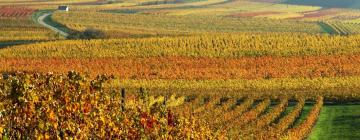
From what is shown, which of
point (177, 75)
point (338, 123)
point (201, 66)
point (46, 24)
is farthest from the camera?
point (46, 24)

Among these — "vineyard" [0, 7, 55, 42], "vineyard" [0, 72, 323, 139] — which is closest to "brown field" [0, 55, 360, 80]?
"vineyard" [0, 7, 55, 42]

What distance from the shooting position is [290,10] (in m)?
174

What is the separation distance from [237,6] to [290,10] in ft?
45.7

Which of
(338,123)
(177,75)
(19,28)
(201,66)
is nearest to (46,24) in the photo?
(19,28)

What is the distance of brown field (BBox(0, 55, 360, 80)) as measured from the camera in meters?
72.9

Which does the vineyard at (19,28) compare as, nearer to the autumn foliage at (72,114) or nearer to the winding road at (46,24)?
the winding road at (46,24)

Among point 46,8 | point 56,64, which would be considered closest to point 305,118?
point 56,64

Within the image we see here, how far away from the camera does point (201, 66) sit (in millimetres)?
79375

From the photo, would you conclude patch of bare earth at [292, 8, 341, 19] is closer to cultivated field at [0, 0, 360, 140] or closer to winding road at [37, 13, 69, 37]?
cultivated field at [0, 0, 360, 140]

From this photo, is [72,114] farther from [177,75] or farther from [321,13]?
[321,13]

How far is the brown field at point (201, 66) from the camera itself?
239ft

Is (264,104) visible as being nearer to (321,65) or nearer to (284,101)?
(284,101)

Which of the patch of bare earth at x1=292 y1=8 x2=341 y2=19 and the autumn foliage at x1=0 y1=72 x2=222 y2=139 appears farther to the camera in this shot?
the patch of bare earth at x1=292 y1=8 x2=341 y2=19

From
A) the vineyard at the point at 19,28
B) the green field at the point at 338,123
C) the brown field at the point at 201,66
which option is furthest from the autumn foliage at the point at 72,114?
the vineyard at the point at 19,28
